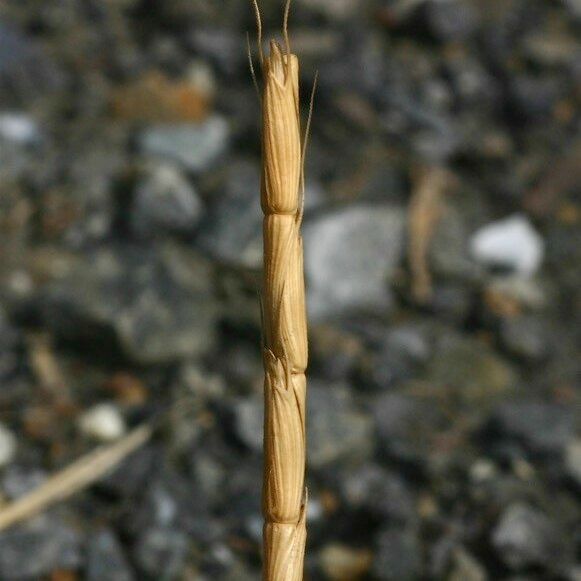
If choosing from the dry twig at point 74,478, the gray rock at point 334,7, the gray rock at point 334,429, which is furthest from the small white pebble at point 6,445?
the gray rock at point 334,7

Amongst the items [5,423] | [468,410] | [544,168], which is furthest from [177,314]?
[544,168]

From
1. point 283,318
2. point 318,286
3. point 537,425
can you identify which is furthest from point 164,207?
point 283,318

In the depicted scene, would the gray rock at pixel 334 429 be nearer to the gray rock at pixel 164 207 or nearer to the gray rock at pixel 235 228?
the gray rock at pixel 235 228

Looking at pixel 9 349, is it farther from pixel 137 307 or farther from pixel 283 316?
pixel 283 316

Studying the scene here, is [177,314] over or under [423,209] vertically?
under

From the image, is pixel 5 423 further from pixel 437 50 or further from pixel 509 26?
pixel 509 26

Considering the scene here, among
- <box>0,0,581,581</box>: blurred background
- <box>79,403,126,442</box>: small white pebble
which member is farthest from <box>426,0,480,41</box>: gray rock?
<box>79,403,126,442</box>: small white pebble

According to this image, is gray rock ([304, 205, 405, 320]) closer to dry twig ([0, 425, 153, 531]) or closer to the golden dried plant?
dry twig ([0, 425, 153, 531])
